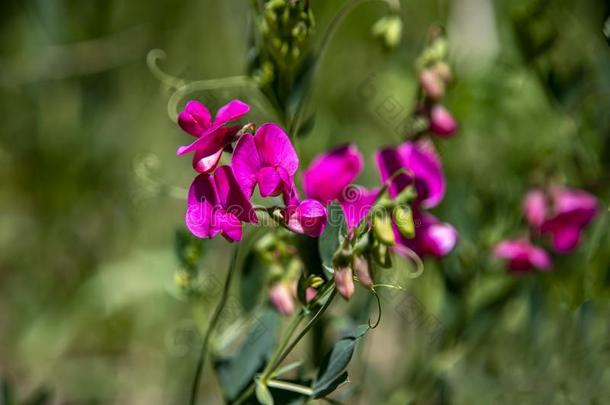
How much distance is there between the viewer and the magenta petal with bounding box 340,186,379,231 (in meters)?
0.90

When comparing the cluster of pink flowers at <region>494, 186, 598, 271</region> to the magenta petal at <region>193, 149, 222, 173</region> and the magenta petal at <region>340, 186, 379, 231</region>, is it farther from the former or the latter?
the magenta petal at <region>193, 149, 222, 173</region>

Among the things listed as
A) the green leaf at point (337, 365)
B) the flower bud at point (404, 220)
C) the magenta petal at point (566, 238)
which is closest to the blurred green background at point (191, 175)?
the magenta petal at point (566, 238)

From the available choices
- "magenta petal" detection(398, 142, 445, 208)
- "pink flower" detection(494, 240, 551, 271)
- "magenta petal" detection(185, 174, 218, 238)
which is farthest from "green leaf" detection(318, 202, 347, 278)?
"pink flower" detection(494, 240, 551, 271)

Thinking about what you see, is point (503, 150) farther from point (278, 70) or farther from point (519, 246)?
point (278, 70)

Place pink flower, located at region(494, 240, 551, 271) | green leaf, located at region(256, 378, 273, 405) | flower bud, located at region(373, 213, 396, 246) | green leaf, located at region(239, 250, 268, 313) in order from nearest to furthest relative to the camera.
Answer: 1. flower bud, located at region(373, 213, 396, 246)
2. green leaf, located at region(256, 378, 273, 405)
3. green leaf, located at region(239, 250, 268, 313)
4. pink flower, located at region(494, 240, 551, 271)

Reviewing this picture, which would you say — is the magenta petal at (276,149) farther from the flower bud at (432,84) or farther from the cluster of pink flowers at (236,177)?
the flower bud at (432,84)

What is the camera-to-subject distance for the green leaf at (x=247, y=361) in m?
1.02

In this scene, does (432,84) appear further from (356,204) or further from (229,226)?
(229,226)

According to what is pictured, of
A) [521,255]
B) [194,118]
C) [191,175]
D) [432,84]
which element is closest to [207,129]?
[194,118]

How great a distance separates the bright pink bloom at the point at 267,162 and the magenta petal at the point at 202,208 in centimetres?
4

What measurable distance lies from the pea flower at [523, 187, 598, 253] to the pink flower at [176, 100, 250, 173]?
2.38 ft

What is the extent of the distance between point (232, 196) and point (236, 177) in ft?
0.09

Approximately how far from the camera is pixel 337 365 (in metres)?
0.84

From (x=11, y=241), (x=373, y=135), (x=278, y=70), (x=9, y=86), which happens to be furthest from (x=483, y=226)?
(x=9, y=86)
